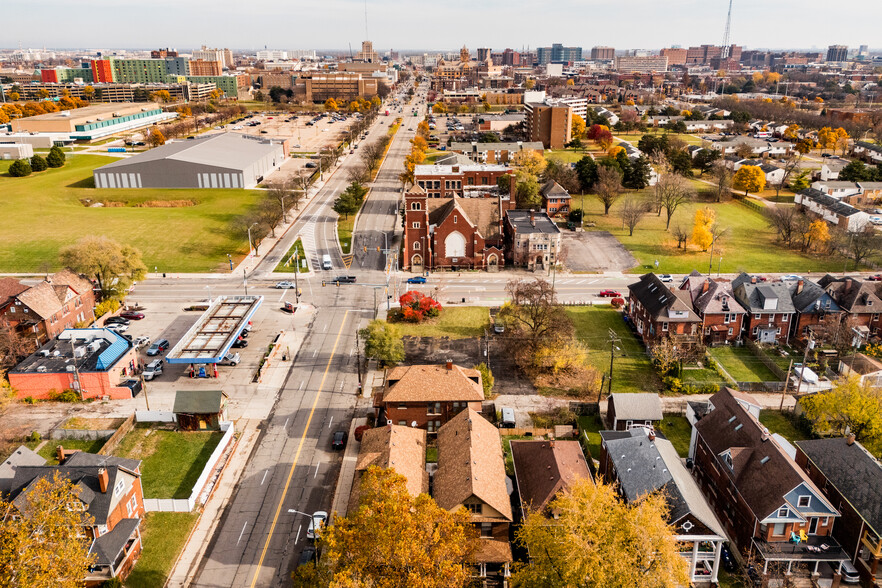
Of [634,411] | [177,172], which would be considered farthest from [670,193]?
[177,172]

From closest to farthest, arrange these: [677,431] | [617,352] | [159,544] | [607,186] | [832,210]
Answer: [159,544] < [677,431] < [617,352] < [832,210] < [607,186]

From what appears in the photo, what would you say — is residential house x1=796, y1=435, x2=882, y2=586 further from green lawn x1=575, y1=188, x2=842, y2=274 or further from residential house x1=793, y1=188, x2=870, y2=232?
residential house x1=793, y1=188, x2=870, y2=232

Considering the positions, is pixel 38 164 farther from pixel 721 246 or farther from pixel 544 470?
pixel 544 470

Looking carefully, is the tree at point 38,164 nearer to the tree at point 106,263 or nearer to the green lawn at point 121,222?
the green lawn at point 121,222

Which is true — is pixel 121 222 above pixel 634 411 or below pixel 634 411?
above

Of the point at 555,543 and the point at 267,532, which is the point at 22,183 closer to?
the point at 267,532

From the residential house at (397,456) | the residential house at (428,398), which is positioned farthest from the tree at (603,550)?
the residential house at (428,398)
